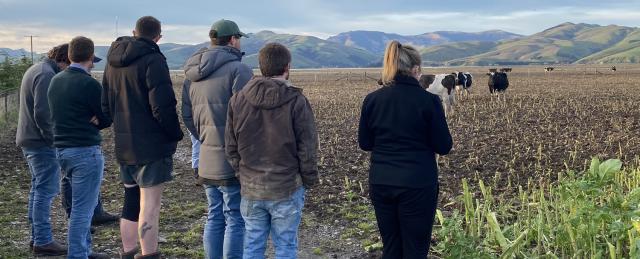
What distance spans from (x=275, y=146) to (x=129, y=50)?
1476 mm

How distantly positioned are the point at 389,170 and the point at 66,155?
2.65 m

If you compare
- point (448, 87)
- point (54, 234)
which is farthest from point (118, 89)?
point (448, 87)

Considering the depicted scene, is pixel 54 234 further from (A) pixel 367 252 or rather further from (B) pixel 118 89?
(A) pixel 367 252

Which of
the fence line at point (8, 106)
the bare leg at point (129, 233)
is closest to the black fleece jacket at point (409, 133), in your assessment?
the bare leg at point (129, 233)

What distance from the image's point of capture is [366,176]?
9586 millimetres

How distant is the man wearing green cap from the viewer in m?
4.61

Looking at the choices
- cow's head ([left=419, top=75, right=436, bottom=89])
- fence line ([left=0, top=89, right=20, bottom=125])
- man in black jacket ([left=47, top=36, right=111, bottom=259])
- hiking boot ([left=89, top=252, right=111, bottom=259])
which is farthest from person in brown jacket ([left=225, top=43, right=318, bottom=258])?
cow's head ([left=419, top=75, right=436, bottom=89])

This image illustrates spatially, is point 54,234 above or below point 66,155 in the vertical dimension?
below

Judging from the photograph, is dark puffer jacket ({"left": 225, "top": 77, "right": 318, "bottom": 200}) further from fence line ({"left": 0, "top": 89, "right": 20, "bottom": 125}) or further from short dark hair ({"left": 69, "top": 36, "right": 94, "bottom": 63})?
fence line ({"left": 0, "top": 89, "right": 20, "bottom": 125})

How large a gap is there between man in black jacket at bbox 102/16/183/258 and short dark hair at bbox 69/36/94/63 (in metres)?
0.28

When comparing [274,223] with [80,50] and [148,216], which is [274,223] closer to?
[148,216]

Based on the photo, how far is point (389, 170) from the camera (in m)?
4.16

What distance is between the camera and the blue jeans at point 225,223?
15.3 ft

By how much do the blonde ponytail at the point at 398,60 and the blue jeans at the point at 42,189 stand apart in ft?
11.3
